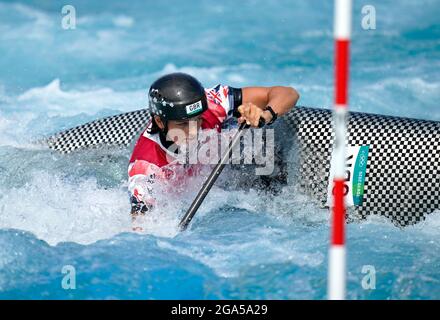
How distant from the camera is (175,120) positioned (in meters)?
3.53

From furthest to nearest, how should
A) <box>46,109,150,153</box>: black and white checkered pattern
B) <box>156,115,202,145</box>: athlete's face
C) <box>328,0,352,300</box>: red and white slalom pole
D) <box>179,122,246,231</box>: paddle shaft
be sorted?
<box>46,109,150,153</box>: black and white checkered pattern, <box>156,115,202,145</box>: athlete's face, <box>179,122,246,231</box>: paddle shaft, <box>328,0,352,300</box>: red and white slalom pole

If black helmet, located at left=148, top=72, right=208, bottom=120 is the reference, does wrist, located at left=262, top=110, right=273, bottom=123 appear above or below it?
below

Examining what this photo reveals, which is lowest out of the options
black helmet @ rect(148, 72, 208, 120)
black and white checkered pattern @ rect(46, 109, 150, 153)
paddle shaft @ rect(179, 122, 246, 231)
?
paddle shaft @ rect(179, 122, 246, 231)

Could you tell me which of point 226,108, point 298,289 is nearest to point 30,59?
point 226,108

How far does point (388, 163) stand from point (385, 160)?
0.02m

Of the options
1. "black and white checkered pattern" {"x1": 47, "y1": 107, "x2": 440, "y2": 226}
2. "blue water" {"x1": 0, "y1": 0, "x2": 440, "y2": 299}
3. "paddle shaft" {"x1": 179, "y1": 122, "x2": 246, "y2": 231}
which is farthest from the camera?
"black and white checkered pattern" {"x1": 47, "y1": 107, "x2": 440, "y2": 226}

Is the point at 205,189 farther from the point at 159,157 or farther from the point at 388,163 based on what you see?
the point at 388,163

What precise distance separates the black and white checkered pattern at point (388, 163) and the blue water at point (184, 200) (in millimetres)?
117

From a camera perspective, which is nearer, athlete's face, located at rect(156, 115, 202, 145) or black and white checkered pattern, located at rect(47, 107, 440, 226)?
athlete's face, located at rect(156, 115, 202, 145)

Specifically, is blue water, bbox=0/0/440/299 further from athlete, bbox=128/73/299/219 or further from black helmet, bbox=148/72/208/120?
black helmet, bbox=148/72/208/120

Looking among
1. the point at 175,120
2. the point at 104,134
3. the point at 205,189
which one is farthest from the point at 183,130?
the point at 104,134

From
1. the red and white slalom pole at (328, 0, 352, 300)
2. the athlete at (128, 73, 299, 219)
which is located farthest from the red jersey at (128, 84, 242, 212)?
the red and white slalom pole at (328, 0, 352, 300)

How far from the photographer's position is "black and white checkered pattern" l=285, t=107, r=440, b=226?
13.1ft

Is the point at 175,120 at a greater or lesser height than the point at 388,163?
greater
